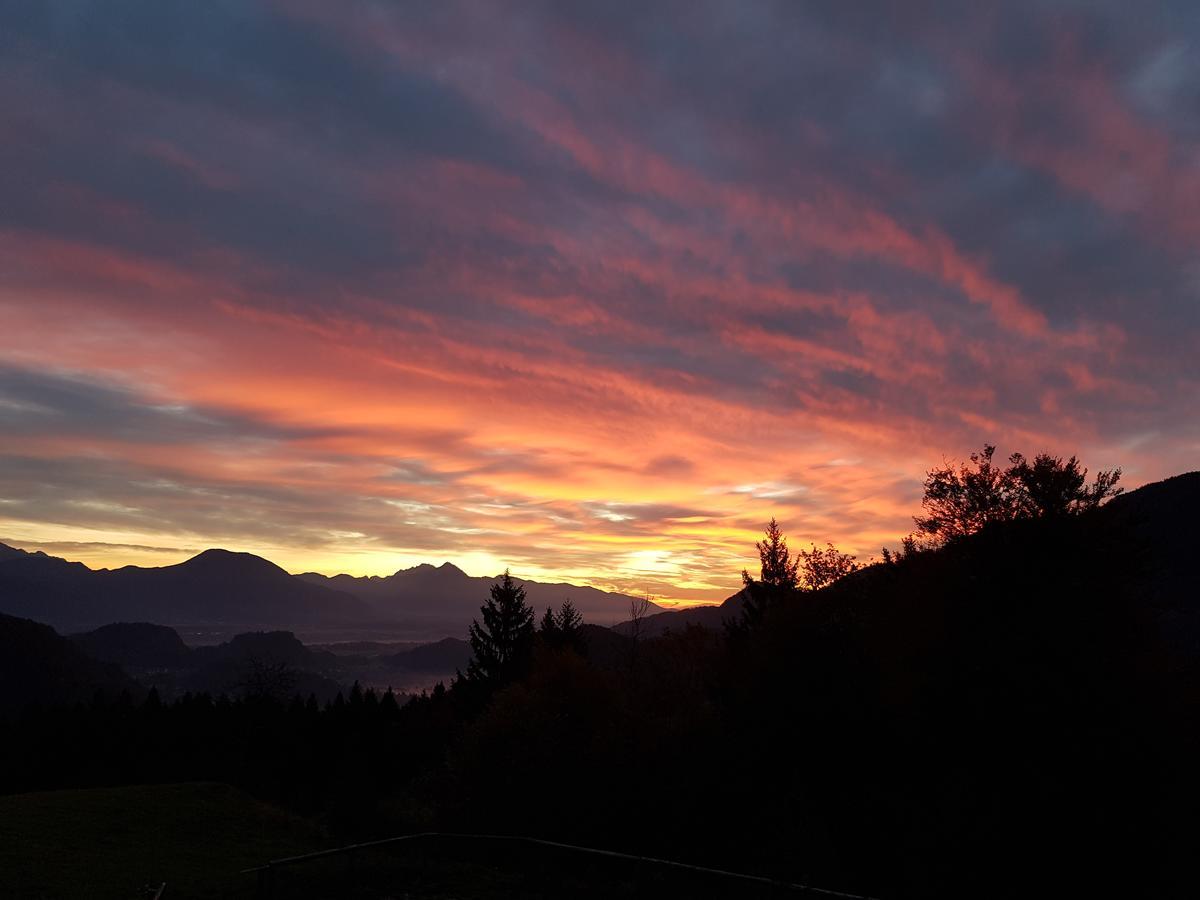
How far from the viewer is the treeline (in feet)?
92.0

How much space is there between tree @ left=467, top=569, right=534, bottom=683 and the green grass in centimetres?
3374

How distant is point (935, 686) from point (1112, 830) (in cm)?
708

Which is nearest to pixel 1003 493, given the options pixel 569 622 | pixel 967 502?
pixel 967 502

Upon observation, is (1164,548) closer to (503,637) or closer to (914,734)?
(914,734)

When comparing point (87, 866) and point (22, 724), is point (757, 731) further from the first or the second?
point (22, 724)

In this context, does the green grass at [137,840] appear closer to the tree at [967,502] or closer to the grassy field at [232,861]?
the grassy field at [232,861]

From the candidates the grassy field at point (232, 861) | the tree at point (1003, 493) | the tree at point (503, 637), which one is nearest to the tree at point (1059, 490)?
the tree at point (1003, 493)

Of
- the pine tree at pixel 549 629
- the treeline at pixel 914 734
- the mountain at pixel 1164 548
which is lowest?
the treeline at pixel 914 734

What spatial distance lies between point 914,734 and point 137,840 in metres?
33.8

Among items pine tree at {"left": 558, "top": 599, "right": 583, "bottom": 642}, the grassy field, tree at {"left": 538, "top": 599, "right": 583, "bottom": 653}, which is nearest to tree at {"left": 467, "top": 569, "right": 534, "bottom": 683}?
tree at {"left": 538, "top": 599, "right": 583, "bottom": 653}

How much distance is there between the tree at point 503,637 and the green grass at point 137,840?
3374cm

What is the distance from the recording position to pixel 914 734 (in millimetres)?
33000

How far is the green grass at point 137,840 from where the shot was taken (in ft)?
87.7

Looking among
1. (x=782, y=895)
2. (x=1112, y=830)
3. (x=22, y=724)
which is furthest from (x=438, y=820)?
(x=22, y=724)
